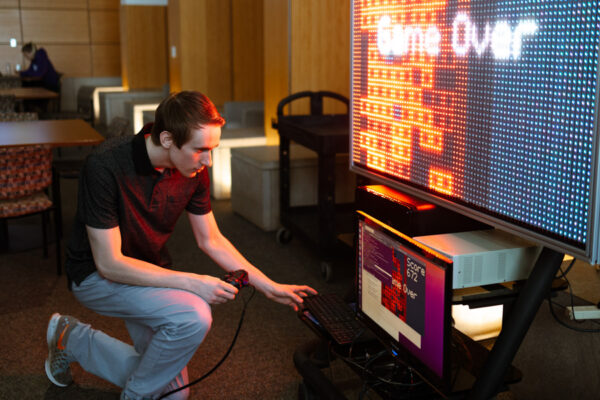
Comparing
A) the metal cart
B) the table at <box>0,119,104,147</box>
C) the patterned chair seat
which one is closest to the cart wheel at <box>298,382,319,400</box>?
the metal cart

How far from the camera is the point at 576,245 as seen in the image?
1.30m

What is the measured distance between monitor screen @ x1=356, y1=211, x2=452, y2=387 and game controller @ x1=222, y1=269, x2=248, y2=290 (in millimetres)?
355

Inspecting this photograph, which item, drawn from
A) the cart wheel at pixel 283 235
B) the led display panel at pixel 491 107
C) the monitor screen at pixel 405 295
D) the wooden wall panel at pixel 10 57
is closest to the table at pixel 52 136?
the cart wheel at pixel 283 235

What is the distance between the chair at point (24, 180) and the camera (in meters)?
3.47

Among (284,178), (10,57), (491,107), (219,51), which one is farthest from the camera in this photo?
(10,57)

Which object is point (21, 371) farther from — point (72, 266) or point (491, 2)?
point (491, 2)

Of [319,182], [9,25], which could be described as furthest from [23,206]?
[9,25]

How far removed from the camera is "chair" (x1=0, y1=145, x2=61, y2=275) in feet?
11.4

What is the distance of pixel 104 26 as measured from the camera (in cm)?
1142

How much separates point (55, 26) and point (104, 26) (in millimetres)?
814

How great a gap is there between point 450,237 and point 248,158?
2978 millimetres

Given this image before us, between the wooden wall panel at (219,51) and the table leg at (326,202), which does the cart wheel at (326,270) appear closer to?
the table leg at (326,202)

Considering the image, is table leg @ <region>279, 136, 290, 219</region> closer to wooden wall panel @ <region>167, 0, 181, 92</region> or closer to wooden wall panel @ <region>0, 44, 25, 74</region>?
wooden wall panel @ <region>167, 0, 181, 92</region>

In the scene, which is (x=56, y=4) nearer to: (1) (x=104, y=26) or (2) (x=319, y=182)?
(1) (x=104, y=26)
